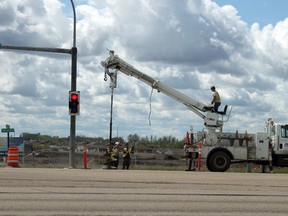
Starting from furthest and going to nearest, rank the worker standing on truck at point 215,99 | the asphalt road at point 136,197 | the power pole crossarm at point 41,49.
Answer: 1. the worker standing on truck at point 215,99
2. the power pole crossarm at point 41,49
3. the asphalt road at point 136,197

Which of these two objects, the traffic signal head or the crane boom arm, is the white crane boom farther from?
the traffic signal head

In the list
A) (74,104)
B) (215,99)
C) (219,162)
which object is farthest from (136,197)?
(215,99)

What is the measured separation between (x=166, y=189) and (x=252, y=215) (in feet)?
14.3

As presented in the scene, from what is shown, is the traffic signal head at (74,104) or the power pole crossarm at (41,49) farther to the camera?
the power pole crossarm at (41,49)

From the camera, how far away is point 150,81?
28.9 meters

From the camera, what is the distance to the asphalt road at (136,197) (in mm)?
10977

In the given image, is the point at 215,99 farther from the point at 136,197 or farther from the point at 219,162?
the point at 136,197

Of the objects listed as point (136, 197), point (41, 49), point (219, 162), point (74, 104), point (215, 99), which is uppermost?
point (41, 49)

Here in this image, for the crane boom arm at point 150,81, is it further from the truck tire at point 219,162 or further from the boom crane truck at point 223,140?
the truck tire at point 219,162

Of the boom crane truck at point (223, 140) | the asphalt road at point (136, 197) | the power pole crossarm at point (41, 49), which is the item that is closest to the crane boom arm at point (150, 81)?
the boom crane truck at point (223, 140)

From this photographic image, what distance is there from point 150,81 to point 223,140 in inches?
183

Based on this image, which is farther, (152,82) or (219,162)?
(152,82)

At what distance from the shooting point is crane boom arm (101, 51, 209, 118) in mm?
28500

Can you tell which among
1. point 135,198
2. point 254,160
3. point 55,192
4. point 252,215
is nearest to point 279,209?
point 252,215
